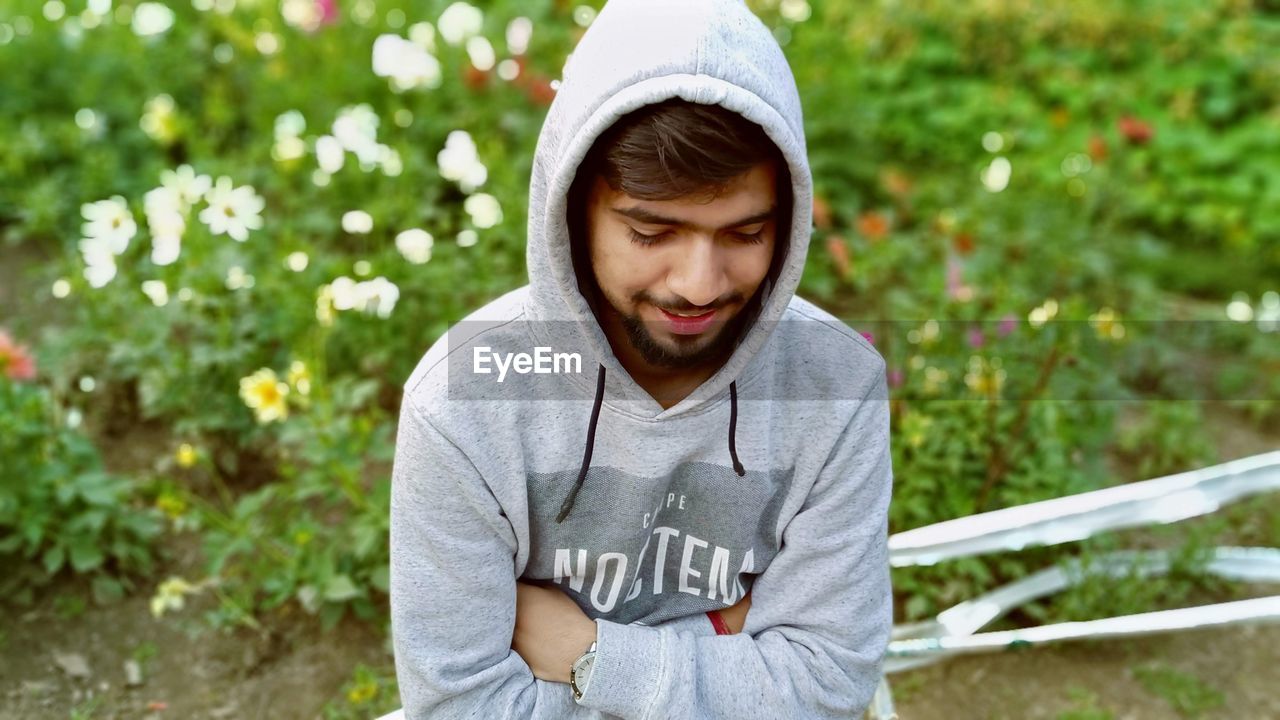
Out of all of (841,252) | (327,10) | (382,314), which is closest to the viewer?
(382,314)

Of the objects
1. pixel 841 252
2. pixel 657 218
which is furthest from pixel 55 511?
pixel 841 252

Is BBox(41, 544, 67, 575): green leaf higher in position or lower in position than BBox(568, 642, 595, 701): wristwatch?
higher

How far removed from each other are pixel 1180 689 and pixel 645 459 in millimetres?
1610

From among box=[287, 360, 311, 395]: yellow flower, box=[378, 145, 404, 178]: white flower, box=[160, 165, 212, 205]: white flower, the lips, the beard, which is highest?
box=[378, 145, 404, 178]: white flower

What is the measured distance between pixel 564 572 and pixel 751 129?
2.40 ft

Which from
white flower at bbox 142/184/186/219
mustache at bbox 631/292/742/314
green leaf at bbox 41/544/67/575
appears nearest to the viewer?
mustache at bbox 631/292/742/314

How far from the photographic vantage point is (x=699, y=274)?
136cm

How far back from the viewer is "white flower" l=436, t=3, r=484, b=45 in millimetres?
3654

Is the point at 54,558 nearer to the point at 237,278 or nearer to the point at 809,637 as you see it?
the point at 237,278

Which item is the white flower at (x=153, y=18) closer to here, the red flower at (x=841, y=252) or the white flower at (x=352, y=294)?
the white flower at (x=352, y=294)

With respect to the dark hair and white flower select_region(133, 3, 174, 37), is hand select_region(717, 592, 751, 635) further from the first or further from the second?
white flower select_region(133, 3, 174, 37)

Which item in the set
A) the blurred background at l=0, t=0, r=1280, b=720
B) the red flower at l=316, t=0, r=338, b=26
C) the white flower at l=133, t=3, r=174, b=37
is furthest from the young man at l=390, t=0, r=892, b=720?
the red flower at l=316, t=0, r=338, b=26

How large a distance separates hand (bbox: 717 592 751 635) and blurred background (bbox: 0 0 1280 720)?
0.86 m

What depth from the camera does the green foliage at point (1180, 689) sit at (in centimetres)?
245
